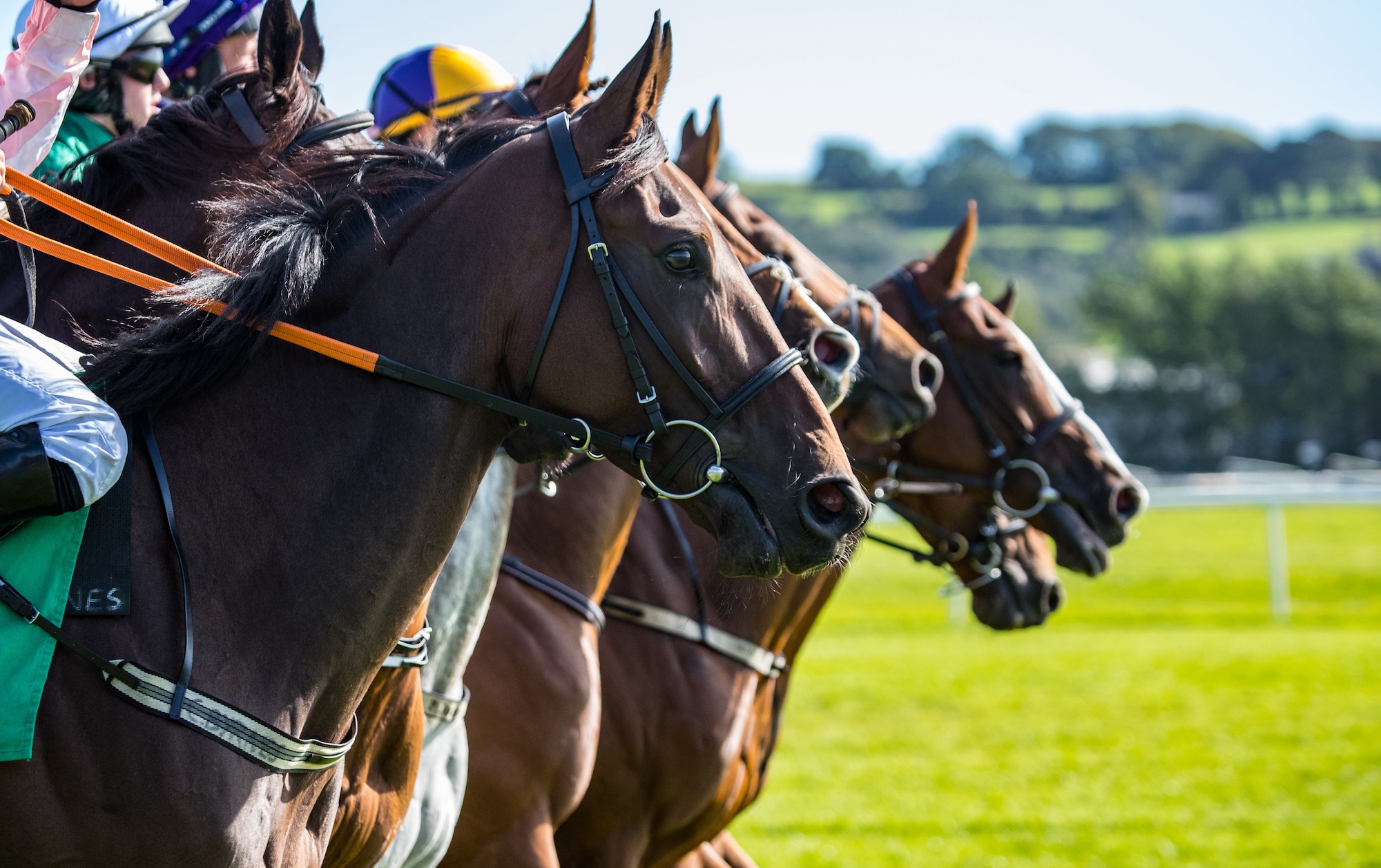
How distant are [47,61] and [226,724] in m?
1.37

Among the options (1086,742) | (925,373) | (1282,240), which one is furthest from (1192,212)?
(925,373)

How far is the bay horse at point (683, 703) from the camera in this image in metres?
4.14

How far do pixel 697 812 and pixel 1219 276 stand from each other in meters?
83.3

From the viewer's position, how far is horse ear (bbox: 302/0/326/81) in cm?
329

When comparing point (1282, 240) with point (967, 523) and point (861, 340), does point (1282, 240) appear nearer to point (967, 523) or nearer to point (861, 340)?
point (967, 523)

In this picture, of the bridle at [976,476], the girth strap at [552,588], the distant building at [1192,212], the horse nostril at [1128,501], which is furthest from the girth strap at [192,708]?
the distant building at [1192,212]

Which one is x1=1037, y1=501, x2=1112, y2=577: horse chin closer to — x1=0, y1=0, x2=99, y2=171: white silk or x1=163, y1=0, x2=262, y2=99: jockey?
x1=163, y1=0, x2=262, y2=99: jockey

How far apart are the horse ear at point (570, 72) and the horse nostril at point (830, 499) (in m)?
1.61

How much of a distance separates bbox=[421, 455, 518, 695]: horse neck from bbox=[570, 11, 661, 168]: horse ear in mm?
1193

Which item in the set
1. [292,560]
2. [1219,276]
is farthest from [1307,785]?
[1219,276]

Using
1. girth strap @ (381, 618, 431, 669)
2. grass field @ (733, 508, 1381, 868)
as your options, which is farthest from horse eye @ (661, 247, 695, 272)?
grass field @ (733, 508, 1381, 868)

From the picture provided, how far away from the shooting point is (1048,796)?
8.79 metres

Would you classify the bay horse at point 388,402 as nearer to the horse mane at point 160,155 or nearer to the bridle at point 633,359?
A: the bridle at point 633,359

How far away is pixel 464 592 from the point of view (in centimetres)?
339
